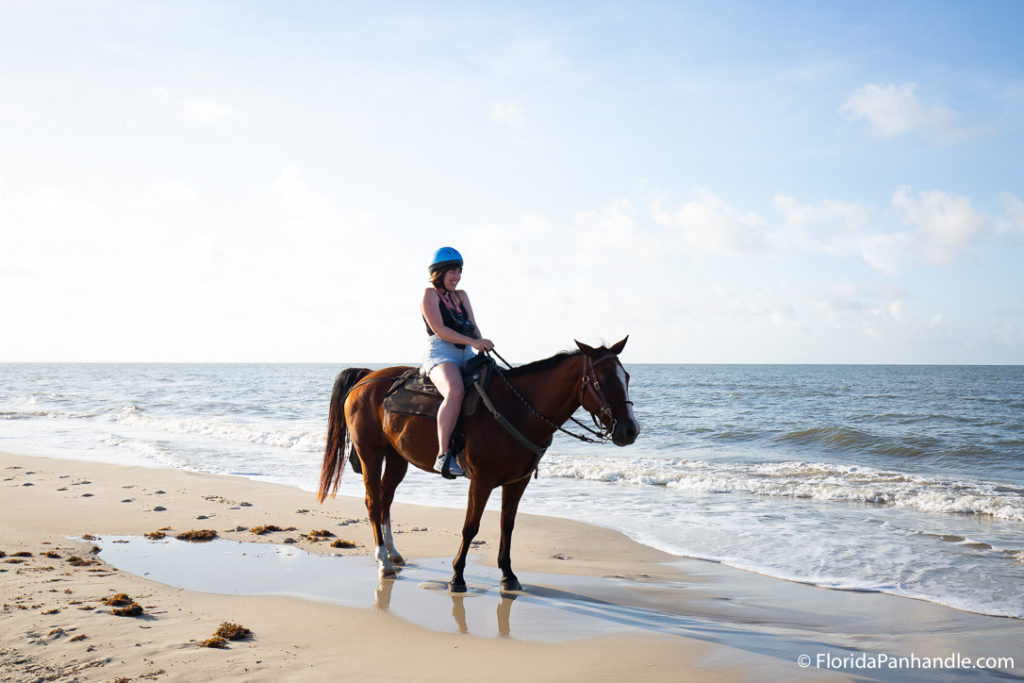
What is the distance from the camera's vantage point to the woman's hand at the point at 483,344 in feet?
16.8

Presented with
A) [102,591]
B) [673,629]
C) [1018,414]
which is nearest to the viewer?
[673,629]

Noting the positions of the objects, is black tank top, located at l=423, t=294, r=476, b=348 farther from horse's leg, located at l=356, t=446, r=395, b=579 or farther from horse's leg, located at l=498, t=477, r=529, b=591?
horse's leg, located at l=356, t=446, r=395, b=579

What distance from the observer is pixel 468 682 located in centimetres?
344

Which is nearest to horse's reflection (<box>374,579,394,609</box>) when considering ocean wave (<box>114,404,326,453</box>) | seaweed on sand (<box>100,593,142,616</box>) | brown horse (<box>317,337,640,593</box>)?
brown horse (<box>317,337,640,593</box>)

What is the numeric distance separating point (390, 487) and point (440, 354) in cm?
168

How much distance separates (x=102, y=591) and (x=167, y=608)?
2.20ft

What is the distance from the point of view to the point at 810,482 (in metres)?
11.5

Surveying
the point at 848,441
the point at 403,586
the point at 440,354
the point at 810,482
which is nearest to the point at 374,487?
the point at 403,586

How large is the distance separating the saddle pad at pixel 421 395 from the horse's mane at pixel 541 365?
0.70 ft

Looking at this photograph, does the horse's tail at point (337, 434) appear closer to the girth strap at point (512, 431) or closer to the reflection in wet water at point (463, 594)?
the reflection in wet water at point (463, 594)

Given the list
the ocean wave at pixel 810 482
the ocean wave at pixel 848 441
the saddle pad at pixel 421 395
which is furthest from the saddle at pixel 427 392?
the ocean wave at pixel 848 441

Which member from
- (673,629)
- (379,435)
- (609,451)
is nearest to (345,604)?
(379,435)

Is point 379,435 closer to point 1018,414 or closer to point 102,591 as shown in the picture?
point 102,591

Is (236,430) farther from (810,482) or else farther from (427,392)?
(427,392)
